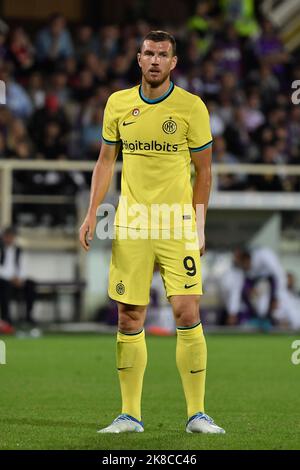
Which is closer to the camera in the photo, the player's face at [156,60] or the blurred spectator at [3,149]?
the player's face at [156,60]

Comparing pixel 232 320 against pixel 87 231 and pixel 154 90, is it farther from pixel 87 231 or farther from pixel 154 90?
pixel 154 90

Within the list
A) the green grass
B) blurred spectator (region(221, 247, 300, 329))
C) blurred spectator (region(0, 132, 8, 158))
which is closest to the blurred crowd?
blurred spectator (region(0, 132, 8, 158))

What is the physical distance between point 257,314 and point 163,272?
11845 mm

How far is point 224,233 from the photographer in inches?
794

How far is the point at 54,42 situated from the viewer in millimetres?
20172

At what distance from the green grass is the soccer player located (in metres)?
0.38

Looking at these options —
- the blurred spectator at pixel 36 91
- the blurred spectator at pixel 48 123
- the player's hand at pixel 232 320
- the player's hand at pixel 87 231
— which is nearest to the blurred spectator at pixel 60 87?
the blurred spectator at pixel 36 91

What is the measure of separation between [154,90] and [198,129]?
359 millimetres

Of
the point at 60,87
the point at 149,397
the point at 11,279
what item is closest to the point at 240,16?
the point at 60,87

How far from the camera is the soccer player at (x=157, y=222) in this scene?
7.28m

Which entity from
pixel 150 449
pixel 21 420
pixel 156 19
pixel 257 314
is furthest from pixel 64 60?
pixel 150 449

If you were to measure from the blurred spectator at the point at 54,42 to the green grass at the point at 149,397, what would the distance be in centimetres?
608

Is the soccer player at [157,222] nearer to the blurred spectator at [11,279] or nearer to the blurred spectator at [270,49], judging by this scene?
the blurred spectator at [11,279]

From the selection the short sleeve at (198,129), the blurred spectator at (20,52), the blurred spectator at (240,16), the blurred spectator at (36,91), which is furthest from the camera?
the blurred spectator at (240,16)
